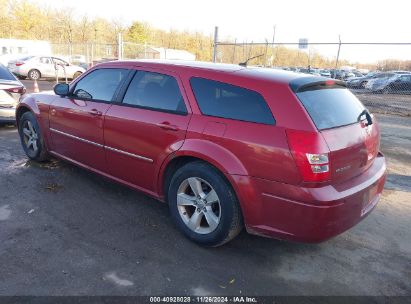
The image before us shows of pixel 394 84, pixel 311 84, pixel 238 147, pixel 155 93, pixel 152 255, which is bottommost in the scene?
pixel 152 255

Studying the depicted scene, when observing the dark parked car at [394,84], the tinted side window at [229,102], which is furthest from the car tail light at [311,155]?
the dark parked car at [394,84]

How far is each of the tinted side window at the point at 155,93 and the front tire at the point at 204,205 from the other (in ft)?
2.08

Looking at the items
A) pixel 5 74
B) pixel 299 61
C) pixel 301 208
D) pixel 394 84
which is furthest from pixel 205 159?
pixel 299 61

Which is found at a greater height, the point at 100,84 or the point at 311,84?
the point at 311,84

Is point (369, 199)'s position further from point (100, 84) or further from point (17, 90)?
point (17, 90)

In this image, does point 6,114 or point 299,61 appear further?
point 299,61

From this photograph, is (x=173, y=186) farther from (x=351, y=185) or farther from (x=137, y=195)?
(x=351, y=185)

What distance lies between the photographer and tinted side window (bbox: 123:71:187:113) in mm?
3484

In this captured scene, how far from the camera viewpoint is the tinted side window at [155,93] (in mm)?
3484

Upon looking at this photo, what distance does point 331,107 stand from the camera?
10.3 ft

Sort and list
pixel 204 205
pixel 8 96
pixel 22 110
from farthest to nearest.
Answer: pixel 8 96, pixel 22 110, pixel 204 205

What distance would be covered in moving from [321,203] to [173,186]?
1421 millimetres

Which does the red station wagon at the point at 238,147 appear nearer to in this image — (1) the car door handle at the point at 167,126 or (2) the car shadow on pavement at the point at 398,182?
(1) the car door handle at the point at 167,126

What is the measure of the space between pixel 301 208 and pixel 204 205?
95cm
